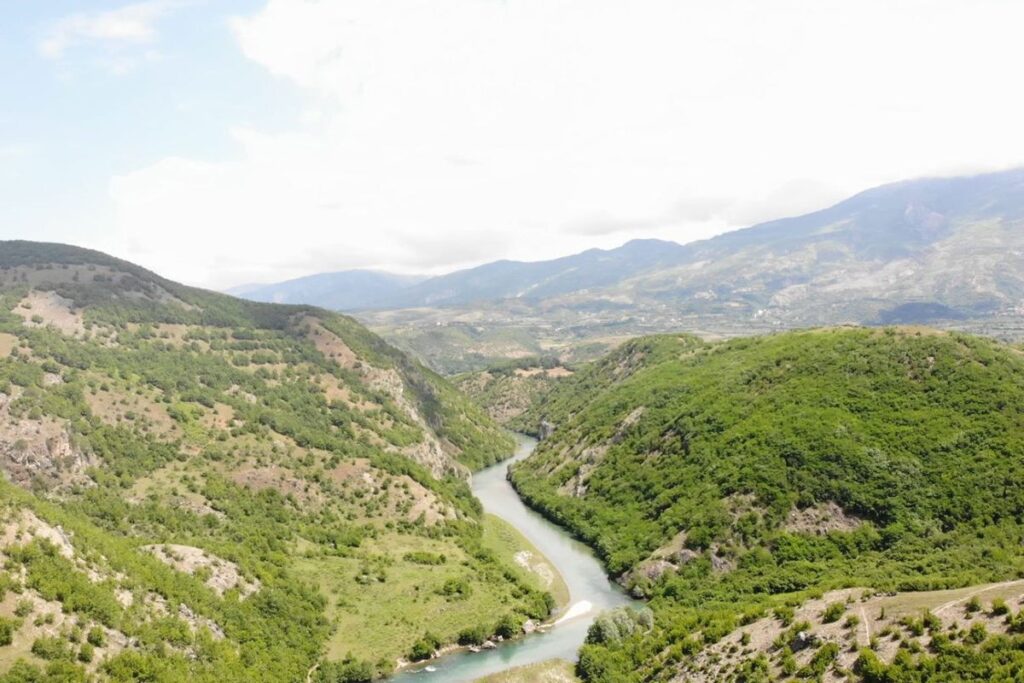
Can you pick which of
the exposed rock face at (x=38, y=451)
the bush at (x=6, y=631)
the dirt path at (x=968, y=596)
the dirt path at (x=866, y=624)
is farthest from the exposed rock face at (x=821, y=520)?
the exposed rock face at (x=38, y=451)

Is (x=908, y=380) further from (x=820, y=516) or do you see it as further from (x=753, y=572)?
(x=753, y=572)

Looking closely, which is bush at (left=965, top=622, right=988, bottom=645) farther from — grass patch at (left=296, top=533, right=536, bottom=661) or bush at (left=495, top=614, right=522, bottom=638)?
grass patch at (left=296, top=533, right=536, bottom=661)

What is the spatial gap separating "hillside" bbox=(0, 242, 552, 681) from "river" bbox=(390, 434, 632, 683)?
13.4ft

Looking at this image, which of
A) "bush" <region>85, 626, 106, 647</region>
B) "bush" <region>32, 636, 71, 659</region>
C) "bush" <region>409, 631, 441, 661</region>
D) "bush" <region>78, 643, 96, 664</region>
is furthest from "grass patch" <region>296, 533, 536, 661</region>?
"bush" <region>32, 636, 71, 659</region>

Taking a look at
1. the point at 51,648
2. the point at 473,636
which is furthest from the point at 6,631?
the point at 473,636

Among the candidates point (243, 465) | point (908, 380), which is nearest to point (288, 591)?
point (243, 465)

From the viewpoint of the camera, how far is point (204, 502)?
101 meters

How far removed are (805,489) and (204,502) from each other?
97993mm

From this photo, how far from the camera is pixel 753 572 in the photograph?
88.2 m

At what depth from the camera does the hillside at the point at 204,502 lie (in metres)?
59.3

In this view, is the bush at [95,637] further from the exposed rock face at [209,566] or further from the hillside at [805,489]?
the hillside at [805,489]

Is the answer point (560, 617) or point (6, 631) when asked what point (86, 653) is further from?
point (560, 617)

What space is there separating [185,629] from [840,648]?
211 feet

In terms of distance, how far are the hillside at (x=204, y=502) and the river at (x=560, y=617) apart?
4090 mm
